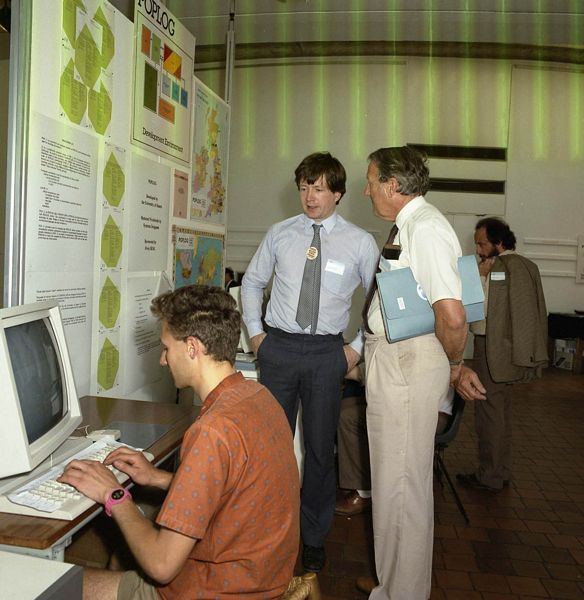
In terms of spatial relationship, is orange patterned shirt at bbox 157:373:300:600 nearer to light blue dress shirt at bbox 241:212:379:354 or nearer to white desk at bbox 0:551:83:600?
white desk at bbox 0:551:83:600

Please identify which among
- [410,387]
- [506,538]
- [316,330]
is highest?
[316,330]

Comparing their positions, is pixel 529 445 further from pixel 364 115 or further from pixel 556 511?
pixel 364 115

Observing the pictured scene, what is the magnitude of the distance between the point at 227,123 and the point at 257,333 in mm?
1754

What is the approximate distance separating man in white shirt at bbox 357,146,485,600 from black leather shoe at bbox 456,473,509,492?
1720mm

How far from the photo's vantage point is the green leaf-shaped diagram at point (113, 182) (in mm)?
2494

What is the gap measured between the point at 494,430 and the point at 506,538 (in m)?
0.75

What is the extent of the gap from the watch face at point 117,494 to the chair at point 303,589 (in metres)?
0.41

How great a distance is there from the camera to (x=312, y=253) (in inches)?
106

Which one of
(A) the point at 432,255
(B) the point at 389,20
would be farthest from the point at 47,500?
(B) the point at 389,20

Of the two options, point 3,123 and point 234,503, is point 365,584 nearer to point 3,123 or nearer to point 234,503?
point 234,503

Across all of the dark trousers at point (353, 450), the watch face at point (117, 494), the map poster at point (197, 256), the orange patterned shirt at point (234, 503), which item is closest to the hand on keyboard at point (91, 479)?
the watch face at point (117, 494)

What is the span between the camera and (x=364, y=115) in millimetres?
8781

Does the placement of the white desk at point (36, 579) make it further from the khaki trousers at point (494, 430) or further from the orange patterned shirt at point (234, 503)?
the khaki trousers at point (494, 430)

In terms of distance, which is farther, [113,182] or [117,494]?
[113,182]
